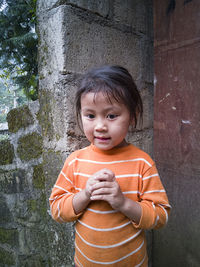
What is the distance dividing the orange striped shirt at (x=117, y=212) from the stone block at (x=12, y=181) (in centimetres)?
72

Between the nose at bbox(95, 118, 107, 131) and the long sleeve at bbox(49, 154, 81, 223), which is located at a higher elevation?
the nose at bbox(95, 118, 107, 131)

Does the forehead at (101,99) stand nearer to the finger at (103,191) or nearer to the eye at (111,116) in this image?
the eye at (111,116)

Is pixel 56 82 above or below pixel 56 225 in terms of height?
above

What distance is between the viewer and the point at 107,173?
74 centimetres

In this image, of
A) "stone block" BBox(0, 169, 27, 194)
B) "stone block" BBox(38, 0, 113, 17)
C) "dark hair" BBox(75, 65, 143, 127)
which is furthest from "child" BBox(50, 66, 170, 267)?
"stone block" BBox(0, 169, 27, 194)

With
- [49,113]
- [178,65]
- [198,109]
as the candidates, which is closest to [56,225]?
[49,113]

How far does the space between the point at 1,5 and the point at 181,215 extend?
283 centimetres

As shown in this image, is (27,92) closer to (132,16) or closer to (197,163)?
(132,16)

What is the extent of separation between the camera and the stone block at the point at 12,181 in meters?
1.50

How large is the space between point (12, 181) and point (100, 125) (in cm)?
110

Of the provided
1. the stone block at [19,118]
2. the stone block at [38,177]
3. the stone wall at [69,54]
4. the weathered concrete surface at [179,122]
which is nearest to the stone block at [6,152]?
the stone block at [19,118]

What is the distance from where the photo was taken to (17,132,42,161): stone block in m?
1.37

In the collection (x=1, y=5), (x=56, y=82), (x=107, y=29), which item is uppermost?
(x=1, y=5)

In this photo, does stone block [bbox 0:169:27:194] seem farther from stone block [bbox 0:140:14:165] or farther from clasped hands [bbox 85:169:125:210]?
clasped hands [bbox 85:169:125:210]
